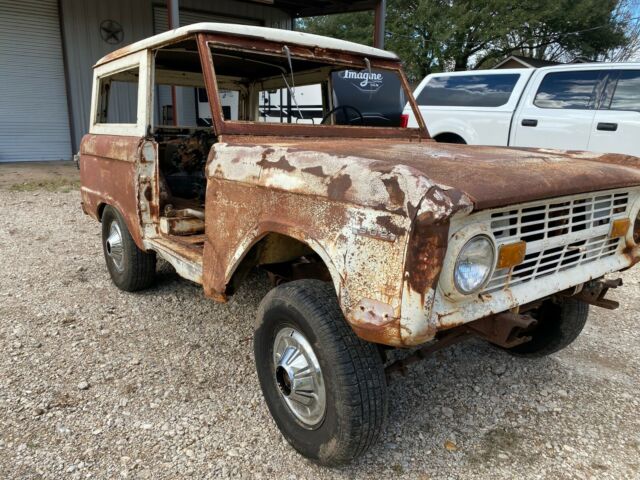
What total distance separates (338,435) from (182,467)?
747mm

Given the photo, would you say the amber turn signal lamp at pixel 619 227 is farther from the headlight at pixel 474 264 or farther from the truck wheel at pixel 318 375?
the truck wheel at pixel 318 375

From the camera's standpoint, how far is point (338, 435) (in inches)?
76.4

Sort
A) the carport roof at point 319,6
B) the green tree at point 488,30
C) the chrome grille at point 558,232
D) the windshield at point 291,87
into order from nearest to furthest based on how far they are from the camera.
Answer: the chrome grille at point 558,232, the windshield at point 291,87, the carport roof at point 319,6, the green tree at point 488,30

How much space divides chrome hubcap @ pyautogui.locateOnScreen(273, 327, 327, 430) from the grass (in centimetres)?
763

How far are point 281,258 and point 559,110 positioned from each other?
532 cm

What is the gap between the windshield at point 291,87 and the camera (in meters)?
3.33

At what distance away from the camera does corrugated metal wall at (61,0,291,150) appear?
37.0ft

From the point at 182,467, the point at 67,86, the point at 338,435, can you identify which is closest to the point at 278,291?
the point at 338,435

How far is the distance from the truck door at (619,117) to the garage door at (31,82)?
1124cm

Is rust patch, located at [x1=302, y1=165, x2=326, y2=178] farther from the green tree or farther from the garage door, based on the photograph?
the green tree

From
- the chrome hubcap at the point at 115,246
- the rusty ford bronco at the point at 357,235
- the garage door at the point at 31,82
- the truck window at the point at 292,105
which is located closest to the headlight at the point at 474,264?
the rusty ford bronco at the point at 357,235

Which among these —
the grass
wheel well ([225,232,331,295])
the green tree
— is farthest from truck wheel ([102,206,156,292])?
the green tree

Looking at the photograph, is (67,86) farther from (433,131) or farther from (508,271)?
(508,271)

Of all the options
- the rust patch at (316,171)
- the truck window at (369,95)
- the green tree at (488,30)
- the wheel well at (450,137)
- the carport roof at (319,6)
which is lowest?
the wheel well at (450,137)
